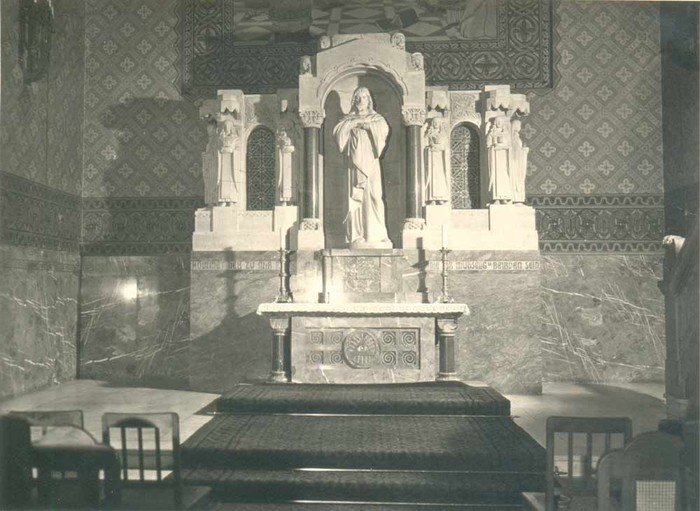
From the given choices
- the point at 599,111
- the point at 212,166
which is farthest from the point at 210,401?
the point at 599,111

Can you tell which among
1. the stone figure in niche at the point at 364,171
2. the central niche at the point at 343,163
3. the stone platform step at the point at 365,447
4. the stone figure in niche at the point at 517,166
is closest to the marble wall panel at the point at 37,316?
the stone platform step at the point at 365,447

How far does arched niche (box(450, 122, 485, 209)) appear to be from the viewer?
989 centimetres

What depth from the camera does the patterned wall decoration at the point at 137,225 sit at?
436 inches

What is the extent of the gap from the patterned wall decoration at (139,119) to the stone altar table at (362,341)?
13.1ft

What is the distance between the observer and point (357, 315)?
8172 millimetres

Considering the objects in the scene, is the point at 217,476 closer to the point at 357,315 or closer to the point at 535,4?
the point at 357,315

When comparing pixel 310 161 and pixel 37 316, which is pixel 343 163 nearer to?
pixel 310 161

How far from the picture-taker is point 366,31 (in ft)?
36.2

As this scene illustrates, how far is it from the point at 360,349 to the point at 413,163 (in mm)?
2752

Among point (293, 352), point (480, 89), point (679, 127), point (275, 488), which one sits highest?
point (480, 89)

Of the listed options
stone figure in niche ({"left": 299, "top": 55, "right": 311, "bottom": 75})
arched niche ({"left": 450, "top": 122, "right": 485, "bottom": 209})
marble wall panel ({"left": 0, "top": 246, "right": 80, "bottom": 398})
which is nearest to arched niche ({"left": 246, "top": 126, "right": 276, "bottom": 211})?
stone figure in niche ({"left": 299, "top": 55, "right": 311, "bottom": 75})

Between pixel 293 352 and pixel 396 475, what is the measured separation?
3.29 m

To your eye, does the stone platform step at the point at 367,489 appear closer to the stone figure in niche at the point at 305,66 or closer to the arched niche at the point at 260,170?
the arched niche at the point at 260,170

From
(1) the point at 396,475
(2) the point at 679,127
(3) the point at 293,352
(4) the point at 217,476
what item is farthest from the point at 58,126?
(2) the point at 679,127
